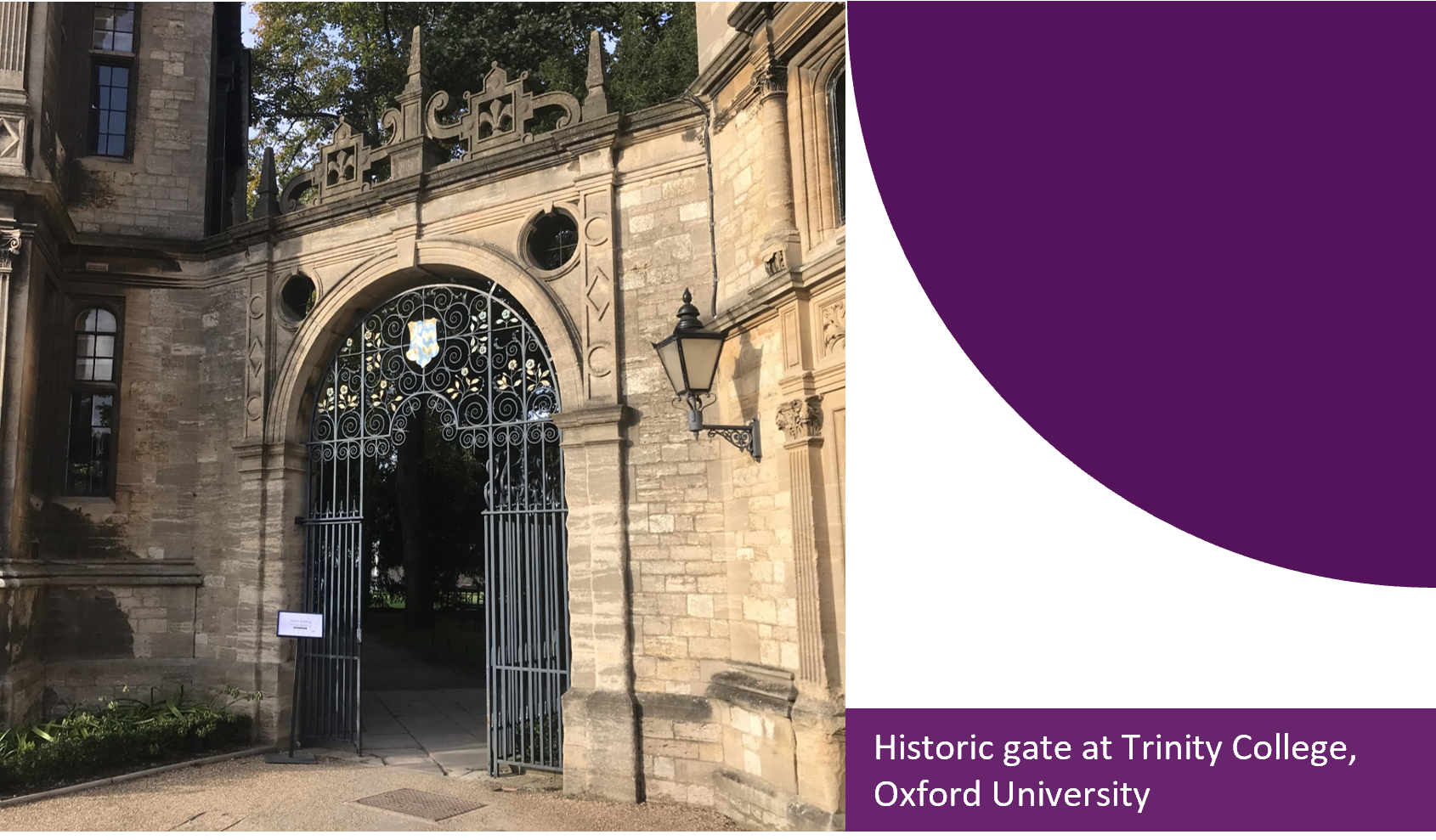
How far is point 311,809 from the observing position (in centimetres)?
731

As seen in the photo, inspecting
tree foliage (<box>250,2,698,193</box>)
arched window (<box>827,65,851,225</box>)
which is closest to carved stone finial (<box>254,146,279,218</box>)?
tree foliage (<box>250,2,698,193</box>)

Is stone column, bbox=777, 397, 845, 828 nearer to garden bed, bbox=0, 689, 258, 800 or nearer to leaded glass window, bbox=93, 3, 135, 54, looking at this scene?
garden bed, bbox=0, 689, 258, 800

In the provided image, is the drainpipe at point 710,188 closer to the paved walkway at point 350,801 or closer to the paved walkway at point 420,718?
the paved walkway at point 350,801

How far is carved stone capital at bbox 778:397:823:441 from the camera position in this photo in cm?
612

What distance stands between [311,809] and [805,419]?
497cm

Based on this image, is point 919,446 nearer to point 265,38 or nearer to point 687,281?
point 687,281

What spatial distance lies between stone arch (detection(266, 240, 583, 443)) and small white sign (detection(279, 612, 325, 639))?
1.86m

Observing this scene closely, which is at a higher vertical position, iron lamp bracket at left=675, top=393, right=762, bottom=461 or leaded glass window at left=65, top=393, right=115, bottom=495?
leaded glass window at left=65, top=393, right=115, bottom=495

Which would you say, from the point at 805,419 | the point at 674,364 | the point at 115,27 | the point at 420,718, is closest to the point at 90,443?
the point at 420,718

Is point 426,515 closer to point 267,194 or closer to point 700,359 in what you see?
point 267,194

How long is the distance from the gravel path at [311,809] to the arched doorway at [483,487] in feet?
2.60

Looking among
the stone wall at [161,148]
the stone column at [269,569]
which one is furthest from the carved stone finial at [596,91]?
the stone wall at [161,148]

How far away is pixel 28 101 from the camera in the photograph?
9273 millimetres

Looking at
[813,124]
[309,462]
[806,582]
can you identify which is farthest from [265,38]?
[806,582]
